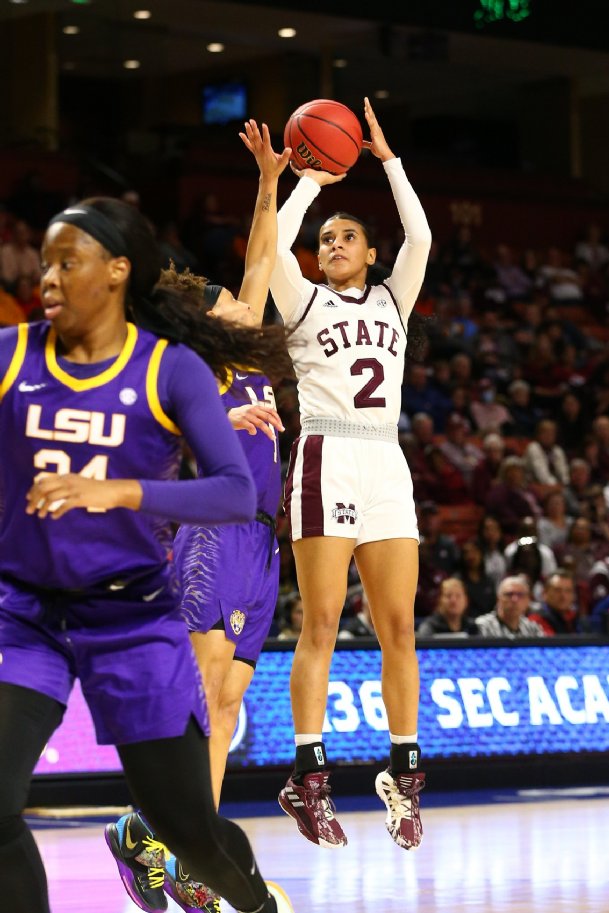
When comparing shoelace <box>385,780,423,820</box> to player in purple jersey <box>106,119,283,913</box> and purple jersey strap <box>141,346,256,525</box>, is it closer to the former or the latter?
player in purple jersey <box>106,119,283,913</box>

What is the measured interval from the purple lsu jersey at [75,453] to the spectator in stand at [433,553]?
362 inches

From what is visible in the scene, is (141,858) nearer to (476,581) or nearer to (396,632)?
(396,632)

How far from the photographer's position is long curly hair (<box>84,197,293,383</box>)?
3865 millimetres

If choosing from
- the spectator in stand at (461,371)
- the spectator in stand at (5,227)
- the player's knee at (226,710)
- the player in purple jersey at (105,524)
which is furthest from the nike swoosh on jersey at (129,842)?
the spectator in stand at (461,371)

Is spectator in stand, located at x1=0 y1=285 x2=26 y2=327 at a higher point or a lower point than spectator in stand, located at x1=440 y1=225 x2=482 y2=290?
lower

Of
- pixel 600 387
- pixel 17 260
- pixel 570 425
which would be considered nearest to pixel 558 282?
pixel 600 387

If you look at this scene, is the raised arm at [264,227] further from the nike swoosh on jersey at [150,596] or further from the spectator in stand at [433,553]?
the spectator in stand at [433,553]

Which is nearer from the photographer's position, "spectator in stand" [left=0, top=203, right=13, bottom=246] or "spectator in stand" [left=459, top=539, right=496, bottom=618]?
"spectator in stand" [left=459, top=539, right=496, bottom=618]

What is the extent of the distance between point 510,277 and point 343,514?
15471 millimetres

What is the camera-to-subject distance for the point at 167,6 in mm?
20281

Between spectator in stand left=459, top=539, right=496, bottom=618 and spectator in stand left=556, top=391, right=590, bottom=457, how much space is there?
457cm

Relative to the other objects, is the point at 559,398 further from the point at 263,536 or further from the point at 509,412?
the point at 263,536

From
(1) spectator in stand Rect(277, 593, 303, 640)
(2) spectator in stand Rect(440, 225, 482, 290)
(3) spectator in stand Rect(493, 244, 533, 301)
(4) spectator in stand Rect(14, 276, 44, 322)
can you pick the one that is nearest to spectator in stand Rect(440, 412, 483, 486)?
(4) spectator in stand Rect(14, 276, 44, 322)

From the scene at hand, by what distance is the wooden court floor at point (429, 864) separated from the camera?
6102 millimetres
